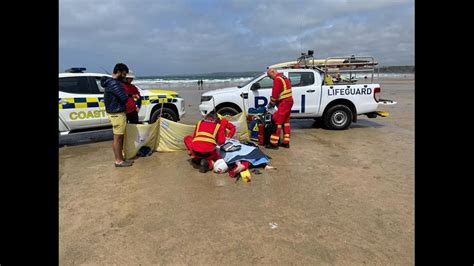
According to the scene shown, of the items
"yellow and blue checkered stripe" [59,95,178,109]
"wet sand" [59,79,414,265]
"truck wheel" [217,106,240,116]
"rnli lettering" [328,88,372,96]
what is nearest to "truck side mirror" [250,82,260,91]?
"truck wheel" [217,106,240,116]

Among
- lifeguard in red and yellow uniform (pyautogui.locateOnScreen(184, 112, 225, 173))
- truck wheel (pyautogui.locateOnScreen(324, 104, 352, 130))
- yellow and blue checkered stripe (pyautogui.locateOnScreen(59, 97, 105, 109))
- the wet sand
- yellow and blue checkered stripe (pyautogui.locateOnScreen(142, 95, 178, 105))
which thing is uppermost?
yellow and blue checkered stripe (pyautogui.locateOnScreen(142, 95, 178, 105))

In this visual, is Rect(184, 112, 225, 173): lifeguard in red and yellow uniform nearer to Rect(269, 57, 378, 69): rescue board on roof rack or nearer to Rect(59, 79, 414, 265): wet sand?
Rect(59, 79, 414, 265): wet sand

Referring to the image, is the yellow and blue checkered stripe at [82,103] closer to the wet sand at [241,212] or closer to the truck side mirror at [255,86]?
the wet sand at [241,212]

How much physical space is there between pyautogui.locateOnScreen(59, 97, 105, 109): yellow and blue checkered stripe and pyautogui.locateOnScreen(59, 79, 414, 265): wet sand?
1.47 meters

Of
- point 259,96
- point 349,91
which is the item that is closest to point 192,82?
point 259,96

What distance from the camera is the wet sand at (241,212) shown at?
2699 mm

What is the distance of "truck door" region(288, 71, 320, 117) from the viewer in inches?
318

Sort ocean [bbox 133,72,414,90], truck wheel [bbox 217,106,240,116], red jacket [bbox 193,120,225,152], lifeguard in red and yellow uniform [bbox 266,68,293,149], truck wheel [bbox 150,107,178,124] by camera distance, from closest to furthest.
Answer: red jacket [bbox 193,120,225,152] → lifeguard in red and yellow uniform [bbox 266,68,293,149] → truck wheel [bbox 150,107,178,124] → truck wheel [bbox 217,106,240,116] → ocean [bbox 133,72,414,90]

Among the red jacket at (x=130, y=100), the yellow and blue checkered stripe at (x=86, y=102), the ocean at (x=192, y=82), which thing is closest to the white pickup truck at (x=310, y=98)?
the yellow and blue checkered stripe at (x=86, y=102)
